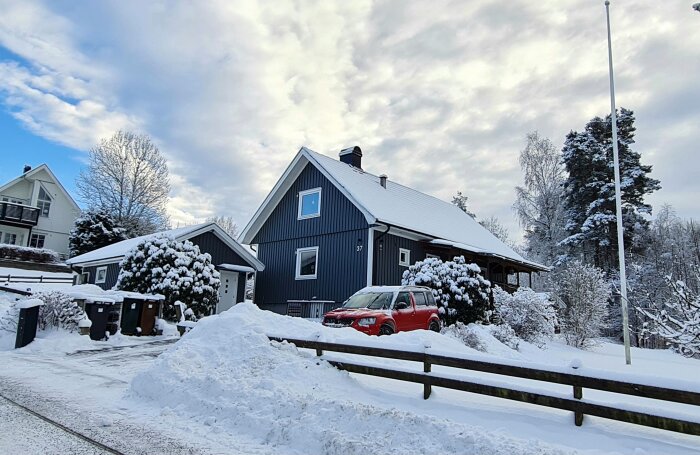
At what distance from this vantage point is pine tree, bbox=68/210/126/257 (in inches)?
1448

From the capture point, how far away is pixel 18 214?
37.7 m

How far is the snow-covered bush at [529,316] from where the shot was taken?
17141 millimetres

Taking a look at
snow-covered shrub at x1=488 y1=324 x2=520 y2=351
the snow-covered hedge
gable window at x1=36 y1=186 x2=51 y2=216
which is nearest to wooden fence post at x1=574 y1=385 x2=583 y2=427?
snow-covered shrub at x1=488 y1=324 x2=520 y2=351

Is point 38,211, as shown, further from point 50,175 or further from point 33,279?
point 33,279

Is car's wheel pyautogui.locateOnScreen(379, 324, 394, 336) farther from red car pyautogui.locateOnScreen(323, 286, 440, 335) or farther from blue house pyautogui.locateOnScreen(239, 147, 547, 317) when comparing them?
blue house pyautogui.locateOnScreen(239, 147, 547, 317)

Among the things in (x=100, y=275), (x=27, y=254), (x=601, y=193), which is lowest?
(x=100, y=275)

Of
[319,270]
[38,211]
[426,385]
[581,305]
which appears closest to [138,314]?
[319,270]

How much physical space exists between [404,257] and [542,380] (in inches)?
608

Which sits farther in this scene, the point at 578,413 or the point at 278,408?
the point at 278,408

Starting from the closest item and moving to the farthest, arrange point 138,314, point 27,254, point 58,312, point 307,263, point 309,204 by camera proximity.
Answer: point 58,312 → point 138,314 → point 307,263 → point 309,204 → point 27,254

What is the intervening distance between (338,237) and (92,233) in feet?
83.3

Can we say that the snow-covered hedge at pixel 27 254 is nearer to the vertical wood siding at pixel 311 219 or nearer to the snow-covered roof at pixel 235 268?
the vertical wood siding at pixel 311 219

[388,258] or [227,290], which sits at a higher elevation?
[388,258]

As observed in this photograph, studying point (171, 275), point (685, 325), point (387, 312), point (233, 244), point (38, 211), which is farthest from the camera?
point (38, 211)
